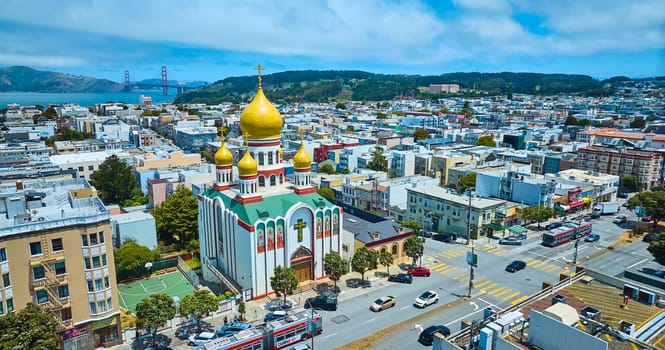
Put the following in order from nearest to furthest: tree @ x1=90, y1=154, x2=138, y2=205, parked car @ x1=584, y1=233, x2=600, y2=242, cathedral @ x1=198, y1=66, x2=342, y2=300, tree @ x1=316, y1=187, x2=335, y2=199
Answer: cathedral @ x1=198, y1=66, x2=342, y2=300 → parked car @ x1=584, y1=233, x2=600, y2=242 → tree @ x1=316, y1=187, x2=335, y2=199 → tree @ x1=90, y1=154, x2=138, y2=205

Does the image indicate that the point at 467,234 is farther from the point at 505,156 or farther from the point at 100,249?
the point at 100,249

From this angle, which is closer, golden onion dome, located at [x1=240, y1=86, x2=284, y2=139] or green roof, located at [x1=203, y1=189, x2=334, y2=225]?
green roof, located at [x1=203, y1=189, x2=334, y2=225]

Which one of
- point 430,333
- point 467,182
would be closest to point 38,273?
point 430,333

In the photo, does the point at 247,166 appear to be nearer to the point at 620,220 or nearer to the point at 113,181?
the point at 113,181

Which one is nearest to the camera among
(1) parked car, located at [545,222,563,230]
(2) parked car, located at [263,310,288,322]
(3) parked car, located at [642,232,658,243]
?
(2) parked car, located at [263,310,288,322]

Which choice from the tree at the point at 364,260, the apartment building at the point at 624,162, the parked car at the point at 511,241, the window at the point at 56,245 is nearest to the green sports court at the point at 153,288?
the window at the point at 56,245

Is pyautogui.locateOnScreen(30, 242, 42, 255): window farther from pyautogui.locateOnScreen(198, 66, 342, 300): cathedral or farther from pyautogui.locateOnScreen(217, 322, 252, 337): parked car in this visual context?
pyautogui.locateOnScreen(198, 66, 342, 300): cathedral

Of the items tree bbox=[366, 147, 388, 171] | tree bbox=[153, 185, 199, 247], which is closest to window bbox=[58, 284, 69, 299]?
tree bbox=[153, 185, 199, 247]
